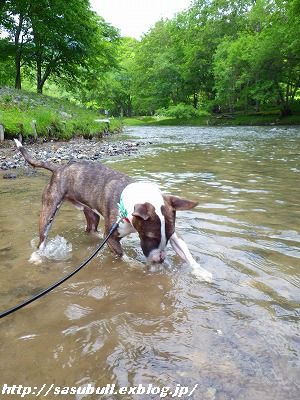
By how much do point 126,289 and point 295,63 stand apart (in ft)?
119

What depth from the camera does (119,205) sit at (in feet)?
13.0

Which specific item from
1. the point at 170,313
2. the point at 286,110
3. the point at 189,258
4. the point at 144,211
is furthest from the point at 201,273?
the point at 286,110

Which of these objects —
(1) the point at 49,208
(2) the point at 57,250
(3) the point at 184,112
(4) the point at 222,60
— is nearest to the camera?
(2) the point at 57,250

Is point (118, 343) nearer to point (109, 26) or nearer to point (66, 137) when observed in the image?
point (66, 137)

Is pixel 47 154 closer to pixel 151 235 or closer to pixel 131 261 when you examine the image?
pixel 131 261

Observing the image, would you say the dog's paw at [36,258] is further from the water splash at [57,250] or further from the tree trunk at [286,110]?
Answer: the tree trunk at [286,110]

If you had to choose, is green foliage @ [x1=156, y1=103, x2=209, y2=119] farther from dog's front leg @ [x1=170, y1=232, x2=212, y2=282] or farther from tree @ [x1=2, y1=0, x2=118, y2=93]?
dog's front leg @ [x1=170, y1=232, x2=212, y2=282]

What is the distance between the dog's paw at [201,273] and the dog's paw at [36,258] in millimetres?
1781

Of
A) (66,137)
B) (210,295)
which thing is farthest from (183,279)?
(66,137)

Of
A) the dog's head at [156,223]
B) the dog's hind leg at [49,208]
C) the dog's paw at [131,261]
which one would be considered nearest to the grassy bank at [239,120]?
the dog's hind leg at [49,208]

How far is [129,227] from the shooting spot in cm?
395

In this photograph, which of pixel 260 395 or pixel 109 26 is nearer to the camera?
pixel 260 395

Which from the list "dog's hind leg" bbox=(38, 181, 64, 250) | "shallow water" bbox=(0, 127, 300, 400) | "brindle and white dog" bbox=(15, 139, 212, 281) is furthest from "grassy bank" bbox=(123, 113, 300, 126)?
"dog's hind leg" bbox=(38, 181, 64, 250)

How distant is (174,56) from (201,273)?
55537 mm
